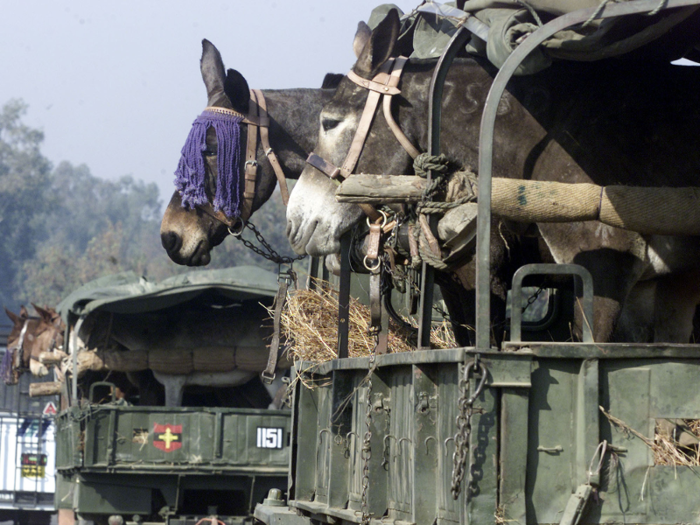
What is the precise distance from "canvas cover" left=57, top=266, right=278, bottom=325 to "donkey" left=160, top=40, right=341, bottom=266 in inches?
211

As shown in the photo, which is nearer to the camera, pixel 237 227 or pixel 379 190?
pixel 379 190

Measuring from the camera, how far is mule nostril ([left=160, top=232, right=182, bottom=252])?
7.49 metres

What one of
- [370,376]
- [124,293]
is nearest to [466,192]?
[370,376]

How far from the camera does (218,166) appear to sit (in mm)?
7234

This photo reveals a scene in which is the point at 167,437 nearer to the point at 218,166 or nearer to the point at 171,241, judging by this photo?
the point at 171,241

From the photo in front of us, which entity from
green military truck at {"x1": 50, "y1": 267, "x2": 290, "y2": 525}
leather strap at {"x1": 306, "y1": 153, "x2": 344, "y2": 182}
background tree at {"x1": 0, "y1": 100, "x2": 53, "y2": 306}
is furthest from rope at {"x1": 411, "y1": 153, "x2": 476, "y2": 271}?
background tree at {"x1": 0, "y1": 100, "x2": 53, "y2": 306}

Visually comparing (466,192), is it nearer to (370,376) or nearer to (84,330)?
(370,376)

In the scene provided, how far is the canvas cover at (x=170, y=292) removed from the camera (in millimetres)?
12961

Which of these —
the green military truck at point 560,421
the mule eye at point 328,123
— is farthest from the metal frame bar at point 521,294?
the mule eye at point 328,123

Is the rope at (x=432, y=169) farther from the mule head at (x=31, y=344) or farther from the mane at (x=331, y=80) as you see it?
the mule head at (x=31, y=344)

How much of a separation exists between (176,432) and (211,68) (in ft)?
19.6

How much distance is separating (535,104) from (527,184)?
3.27ft

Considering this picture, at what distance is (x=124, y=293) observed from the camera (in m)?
13.9

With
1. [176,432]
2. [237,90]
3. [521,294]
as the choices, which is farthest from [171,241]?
[176,432]
